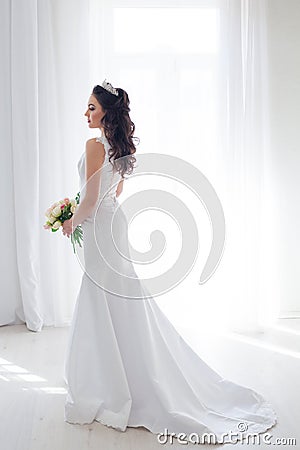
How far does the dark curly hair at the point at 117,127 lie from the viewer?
10.6 ft

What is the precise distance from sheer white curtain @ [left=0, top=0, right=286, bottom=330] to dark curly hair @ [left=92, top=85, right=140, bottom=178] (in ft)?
5.09

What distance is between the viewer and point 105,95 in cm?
326

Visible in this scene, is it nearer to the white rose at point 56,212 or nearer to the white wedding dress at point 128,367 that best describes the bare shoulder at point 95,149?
the white wedding dress at point 128,367

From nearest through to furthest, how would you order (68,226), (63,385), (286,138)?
(68,226)
(63,385)
(286,138)

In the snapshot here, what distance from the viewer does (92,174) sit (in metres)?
3.20

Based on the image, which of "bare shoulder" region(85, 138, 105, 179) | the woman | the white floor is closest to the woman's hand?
the woman

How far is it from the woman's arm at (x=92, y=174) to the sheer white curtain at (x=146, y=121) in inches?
60.6

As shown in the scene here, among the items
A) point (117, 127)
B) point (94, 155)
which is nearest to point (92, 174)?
point (94, 155)

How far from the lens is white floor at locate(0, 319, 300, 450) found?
2949mm

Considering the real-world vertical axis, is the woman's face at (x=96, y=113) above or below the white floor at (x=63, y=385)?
above

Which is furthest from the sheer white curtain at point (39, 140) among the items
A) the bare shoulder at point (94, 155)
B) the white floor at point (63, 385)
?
the bare shoulder at point (94, 155)

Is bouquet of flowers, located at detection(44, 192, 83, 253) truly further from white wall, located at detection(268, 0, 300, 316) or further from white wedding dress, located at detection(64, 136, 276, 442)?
white wall, located at detection(268, 0, 300, 316)

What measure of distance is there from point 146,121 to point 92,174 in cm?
185

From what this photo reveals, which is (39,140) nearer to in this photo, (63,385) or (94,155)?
(94,155)
